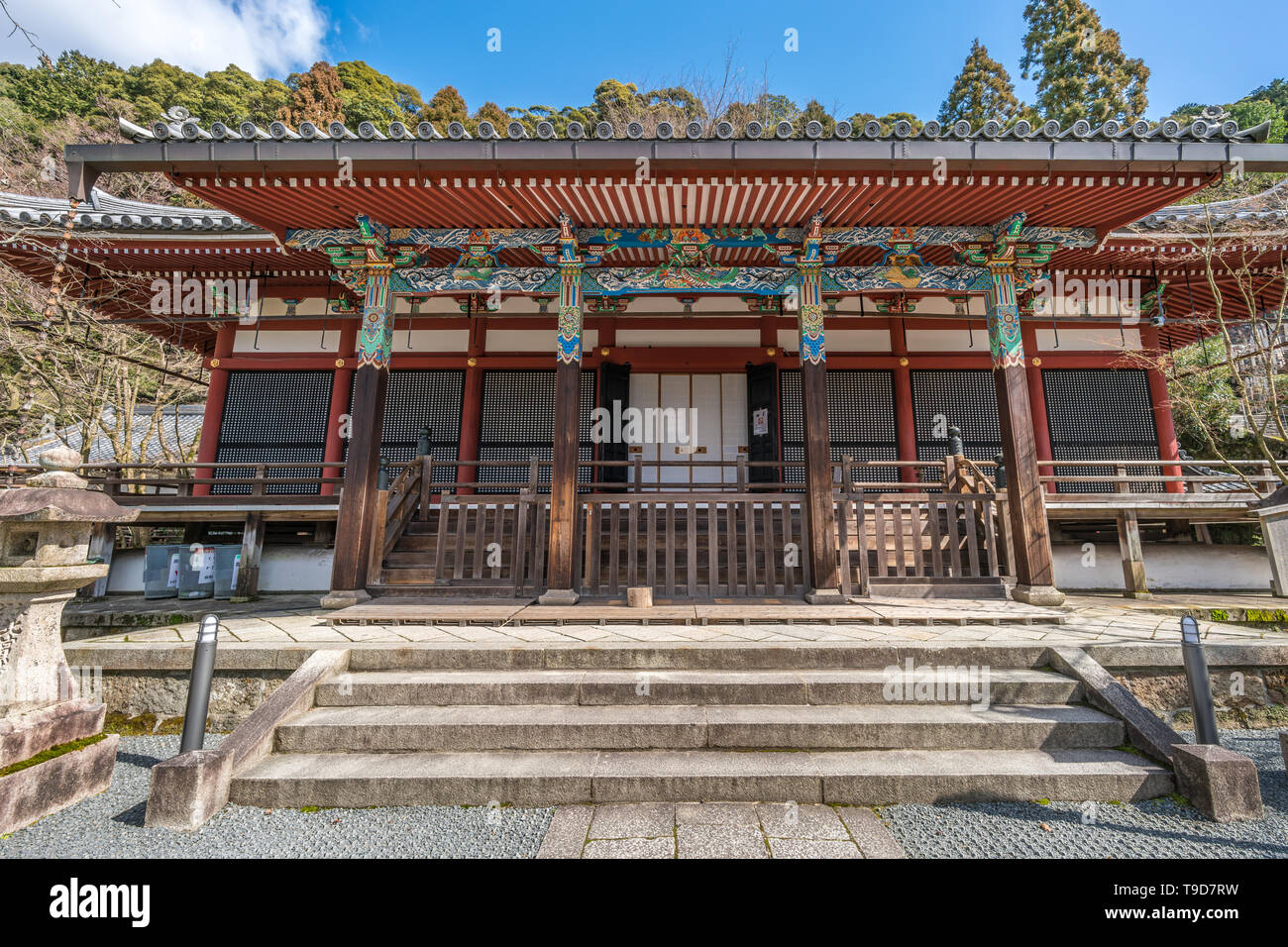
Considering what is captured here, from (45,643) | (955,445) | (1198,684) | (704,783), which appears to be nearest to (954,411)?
(955,445)

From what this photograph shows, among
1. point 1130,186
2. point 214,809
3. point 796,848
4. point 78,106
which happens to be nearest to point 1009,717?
point 796,848

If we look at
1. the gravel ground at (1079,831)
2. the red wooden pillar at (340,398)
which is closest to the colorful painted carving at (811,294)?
the gravel ground at (1079,831)

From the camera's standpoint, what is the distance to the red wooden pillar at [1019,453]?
5.93 metres

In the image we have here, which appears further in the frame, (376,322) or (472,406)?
(472,406)

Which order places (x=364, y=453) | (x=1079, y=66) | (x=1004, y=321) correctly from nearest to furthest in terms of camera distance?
(x=364, y=453), (x=1004, y=321), (x=1079, y=66)

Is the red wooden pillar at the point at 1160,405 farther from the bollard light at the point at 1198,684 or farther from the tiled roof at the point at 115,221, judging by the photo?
the tiled roof at the point at 115,221

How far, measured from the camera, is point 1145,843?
2.77 metres

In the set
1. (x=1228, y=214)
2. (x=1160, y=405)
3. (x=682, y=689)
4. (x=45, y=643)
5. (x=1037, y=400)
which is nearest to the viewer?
(x=45, y=643)

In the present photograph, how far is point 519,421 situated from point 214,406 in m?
5.01

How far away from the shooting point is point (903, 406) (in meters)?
9.05

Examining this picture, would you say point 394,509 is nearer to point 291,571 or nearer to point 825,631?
point 291,571

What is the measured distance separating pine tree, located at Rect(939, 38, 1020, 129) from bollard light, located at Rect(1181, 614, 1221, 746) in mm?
29428

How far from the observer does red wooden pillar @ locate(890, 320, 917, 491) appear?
891 cm

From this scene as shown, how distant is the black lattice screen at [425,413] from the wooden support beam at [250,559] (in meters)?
2.03
